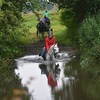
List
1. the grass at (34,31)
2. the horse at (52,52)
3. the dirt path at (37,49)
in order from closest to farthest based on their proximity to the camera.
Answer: the horse at (52,52), the dirt path at (37,49), the grass at (34,31)

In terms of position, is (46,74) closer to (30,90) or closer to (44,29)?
(30,90)

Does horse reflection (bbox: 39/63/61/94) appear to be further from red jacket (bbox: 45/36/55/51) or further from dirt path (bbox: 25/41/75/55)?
dirt path (bbox: 25/41/75/55)

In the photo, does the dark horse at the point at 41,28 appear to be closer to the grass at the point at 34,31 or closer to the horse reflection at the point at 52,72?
A: the grass at the point at 34,31

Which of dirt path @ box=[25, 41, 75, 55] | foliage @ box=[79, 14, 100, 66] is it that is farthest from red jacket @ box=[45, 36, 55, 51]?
dirt path @ box=[25, 41, 75, 55]

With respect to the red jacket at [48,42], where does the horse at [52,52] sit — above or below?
below

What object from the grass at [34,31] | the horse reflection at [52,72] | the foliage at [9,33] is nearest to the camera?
the horse reflection at [52,72]

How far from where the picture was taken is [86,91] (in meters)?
13.0

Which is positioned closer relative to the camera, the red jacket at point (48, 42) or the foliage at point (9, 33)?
the foliage at point (9, 33)

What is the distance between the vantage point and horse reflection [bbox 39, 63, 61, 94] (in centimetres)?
1465

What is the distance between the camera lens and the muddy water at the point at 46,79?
41.9ft

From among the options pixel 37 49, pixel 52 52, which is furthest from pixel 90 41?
pixel 37 49

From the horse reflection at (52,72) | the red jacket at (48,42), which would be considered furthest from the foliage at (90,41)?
the red jacket at (48,42)

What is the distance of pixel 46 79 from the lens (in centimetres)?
1539

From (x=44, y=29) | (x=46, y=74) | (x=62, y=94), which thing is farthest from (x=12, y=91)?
(x=44, y=29)
